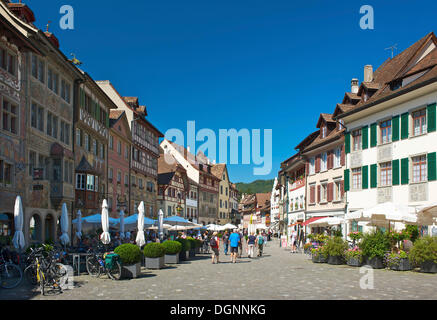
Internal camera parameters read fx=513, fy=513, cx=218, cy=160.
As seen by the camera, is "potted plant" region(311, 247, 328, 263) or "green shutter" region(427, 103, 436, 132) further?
"green shutter" region(427, 103, 436, 132)

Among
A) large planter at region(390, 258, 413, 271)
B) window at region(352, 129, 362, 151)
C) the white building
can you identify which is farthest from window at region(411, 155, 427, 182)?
large planter at region(390, 258, 413, 271)

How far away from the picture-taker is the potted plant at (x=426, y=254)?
18.1 metres

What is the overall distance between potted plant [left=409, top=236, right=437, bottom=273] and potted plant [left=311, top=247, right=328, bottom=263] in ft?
16.2

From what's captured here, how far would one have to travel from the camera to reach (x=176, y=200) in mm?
66188

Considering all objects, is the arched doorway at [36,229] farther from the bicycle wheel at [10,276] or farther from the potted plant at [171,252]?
the bicycle wheel at [10,276]

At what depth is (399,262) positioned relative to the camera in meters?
19.2

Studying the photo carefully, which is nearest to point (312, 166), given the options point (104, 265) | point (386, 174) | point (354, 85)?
point (354, 85)

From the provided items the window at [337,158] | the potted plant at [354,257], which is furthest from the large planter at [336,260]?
the window at [337,158]

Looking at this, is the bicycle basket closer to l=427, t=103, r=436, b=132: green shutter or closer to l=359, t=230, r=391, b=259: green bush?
l=359, t=230, r=391, b=259: green bush

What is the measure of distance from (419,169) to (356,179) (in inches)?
251

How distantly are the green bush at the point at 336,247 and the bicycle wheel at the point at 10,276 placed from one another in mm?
13616

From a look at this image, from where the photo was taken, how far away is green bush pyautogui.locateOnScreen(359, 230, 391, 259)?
66.3 feet

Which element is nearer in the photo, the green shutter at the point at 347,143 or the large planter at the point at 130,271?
the large planter at the point at 130,271

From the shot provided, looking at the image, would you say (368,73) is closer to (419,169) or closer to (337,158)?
(337,158)
